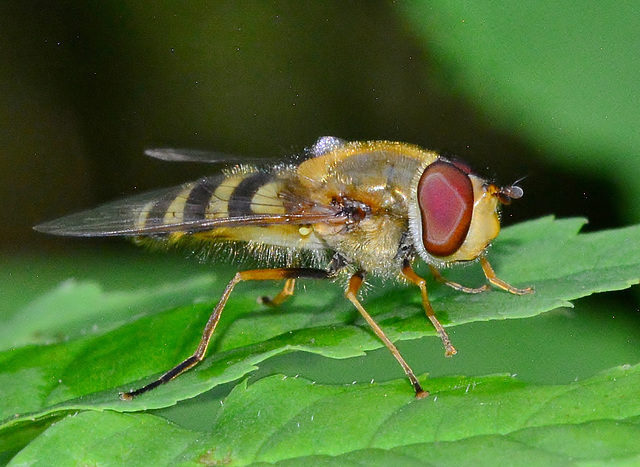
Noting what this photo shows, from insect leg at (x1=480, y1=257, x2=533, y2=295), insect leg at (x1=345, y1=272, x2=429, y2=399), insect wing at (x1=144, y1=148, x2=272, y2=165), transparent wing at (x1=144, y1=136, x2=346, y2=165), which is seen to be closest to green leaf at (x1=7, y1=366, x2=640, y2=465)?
insect leg at (x1=345, y1=272, x2=429, y2=399)

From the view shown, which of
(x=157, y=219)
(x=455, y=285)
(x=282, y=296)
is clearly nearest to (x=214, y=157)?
(x=157, y=219)

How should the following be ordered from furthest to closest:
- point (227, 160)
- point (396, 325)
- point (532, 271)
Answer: point (227, 160), point (532, 271), point (396, 325)

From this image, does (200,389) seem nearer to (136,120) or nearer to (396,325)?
(396,325)

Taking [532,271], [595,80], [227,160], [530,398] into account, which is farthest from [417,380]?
[595,80]

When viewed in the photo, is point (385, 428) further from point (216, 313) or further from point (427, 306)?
point (216, 313)

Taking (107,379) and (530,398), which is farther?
(107,379)

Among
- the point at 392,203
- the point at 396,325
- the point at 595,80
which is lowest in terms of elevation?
the point at 396,325
